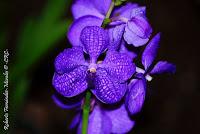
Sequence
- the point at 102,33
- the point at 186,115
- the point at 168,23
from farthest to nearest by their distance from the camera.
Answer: the point at 168,23
the point at 186,115
the point at 102,33

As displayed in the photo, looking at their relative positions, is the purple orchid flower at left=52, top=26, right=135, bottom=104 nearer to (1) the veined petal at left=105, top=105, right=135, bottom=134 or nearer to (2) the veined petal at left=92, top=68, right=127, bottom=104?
(2) the veined petal at left=92, top=68, right=127, bottom=104

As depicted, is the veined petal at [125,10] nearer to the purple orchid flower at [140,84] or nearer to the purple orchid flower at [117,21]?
the purple orchid flower at [117,21]

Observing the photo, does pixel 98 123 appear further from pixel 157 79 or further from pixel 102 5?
pixel 157 79

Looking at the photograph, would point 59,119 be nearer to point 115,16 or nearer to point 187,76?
point 187,76

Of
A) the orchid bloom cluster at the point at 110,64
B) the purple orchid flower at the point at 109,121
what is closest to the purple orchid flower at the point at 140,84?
the orchid bloom cluster at the point at 110,64

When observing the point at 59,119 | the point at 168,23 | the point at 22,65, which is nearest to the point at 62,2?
the point at 22,65
